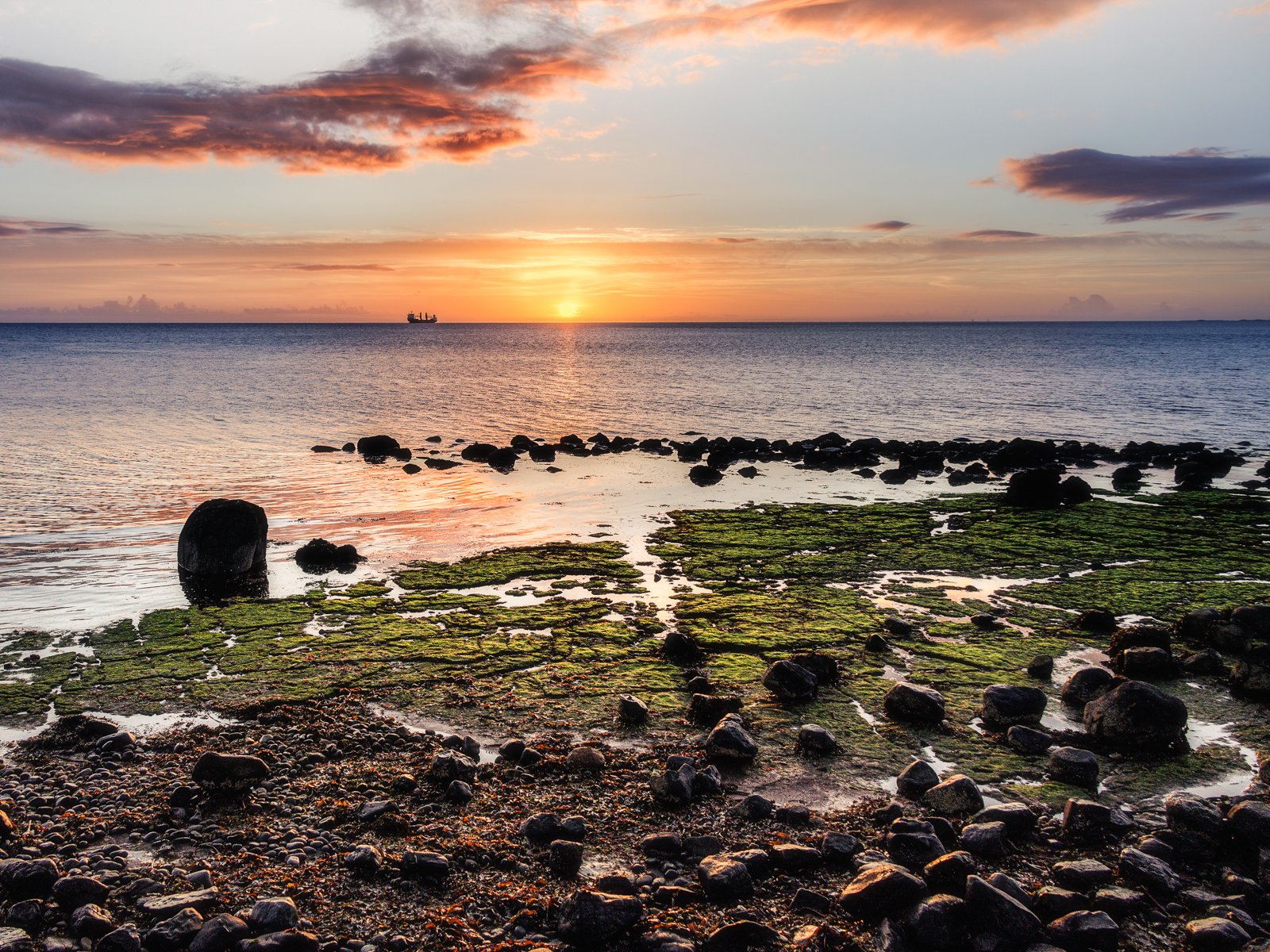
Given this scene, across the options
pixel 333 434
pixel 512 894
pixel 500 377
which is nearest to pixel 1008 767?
pixel 512 894

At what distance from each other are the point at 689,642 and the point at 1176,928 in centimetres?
704

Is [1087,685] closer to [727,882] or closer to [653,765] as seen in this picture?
[653,765]

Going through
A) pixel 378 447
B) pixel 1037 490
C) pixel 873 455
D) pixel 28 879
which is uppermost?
pixel 1037 490

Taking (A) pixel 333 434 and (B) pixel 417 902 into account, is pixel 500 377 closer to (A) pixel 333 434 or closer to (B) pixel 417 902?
(A) pixel 333 434

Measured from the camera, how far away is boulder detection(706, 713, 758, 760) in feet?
30.0

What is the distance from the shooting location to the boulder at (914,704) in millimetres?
10148

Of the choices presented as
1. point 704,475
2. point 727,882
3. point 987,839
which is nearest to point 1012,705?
point 987,839

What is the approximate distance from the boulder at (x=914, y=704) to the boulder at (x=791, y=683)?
1033mm

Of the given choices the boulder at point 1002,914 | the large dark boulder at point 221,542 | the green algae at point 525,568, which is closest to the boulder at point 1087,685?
the boulder at point 1002,914

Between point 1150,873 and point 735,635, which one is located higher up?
point 1150,873

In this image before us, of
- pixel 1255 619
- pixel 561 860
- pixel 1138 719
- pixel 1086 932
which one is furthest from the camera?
pixel 1255 619

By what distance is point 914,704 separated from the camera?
10.2 metres

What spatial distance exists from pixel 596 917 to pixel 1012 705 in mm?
6358

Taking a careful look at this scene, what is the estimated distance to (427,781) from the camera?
28.4ft
